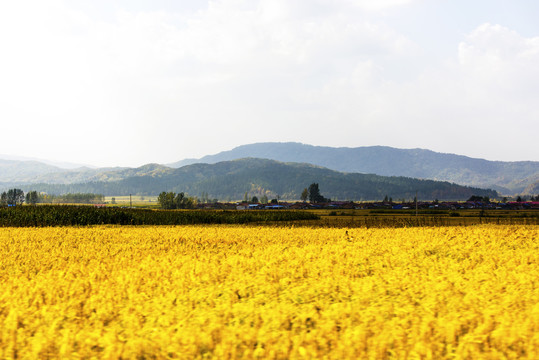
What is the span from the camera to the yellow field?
272 inches

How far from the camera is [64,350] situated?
22.4 ft

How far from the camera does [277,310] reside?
27.2 feet

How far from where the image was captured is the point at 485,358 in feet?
21.6

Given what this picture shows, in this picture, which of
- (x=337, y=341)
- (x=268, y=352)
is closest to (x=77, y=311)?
(x=268, y=352)

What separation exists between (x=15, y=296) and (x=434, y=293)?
9.60 meters

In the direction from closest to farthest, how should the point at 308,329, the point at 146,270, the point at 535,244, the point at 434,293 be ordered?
the point at 308,329
the point at 434,293
the point at 146,270
the point at 535,244

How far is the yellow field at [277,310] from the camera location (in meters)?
6.92

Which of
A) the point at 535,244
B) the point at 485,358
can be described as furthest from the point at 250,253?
the point at 535,244

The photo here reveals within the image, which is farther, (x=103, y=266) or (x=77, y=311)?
(x=103, y=266)

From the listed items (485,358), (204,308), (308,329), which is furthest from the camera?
(204,308)

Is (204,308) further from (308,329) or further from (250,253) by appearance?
(250,253)

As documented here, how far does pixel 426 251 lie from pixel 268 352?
42.0 feet

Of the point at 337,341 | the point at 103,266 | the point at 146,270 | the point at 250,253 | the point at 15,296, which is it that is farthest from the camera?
the point at 250,253

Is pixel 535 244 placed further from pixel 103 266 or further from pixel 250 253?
pixel 103 266
